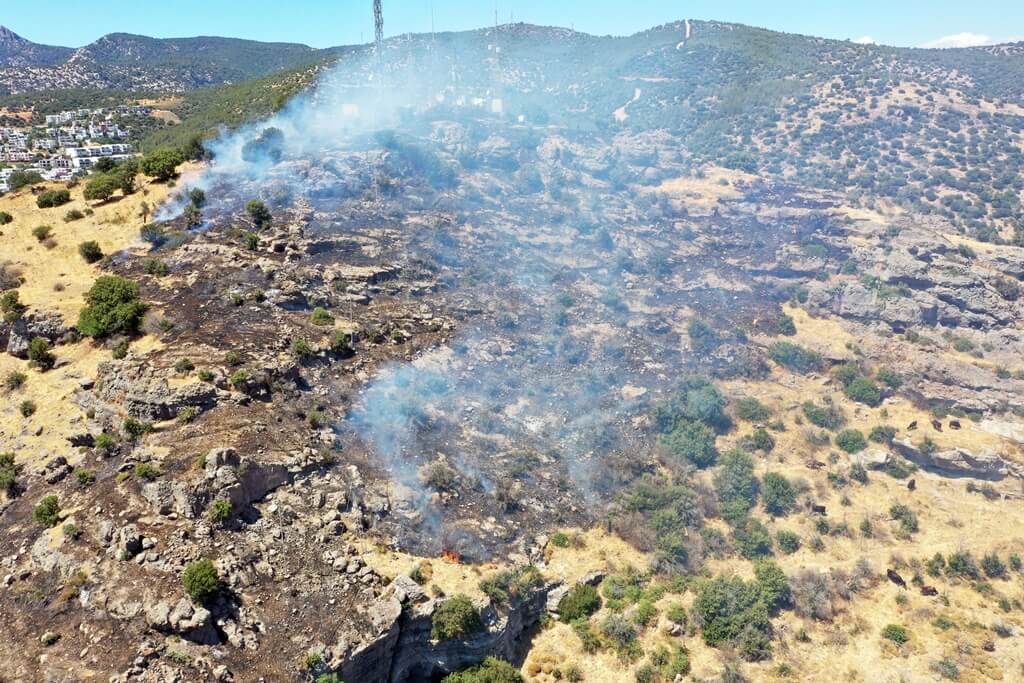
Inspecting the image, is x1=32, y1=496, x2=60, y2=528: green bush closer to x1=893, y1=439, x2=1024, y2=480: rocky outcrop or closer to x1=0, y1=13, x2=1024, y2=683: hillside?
x1=0, y1=13, x2=1024, y2=683: hillside

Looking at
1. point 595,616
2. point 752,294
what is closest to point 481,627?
point 595,616

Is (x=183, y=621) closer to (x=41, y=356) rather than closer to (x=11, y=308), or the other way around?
(x=41, y=356)

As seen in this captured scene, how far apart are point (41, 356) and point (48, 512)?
10438 millimetres

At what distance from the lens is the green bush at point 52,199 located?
1411 inches

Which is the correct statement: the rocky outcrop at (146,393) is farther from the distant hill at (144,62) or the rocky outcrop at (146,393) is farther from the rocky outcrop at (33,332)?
the distant hill at (144,62)

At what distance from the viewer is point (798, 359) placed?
120 ft

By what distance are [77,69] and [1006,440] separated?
603ft

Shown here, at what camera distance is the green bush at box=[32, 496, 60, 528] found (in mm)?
16719

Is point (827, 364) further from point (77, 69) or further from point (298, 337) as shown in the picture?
point (77, 69)

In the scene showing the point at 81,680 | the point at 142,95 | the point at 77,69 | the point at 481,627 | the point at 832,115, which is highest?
the point at 77,69

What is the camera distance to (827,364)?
120 ft

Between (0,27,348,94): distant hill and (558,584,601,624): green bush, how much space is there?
128 metres

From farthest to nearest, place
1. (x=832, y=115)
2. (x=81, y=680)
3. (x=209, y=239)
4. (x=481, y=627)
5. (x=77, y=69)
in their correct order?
(x=77, y=69) → (x=832, y=115) → (x=209, y=239) → (x=481, y=627) → (x=81, y=680)

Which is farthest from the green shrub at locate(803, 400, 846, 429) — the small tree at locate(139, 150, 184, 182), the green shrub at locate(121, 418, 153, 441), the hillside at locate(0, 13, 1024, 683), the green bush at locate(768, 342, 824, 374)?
the small tree at locate(139, 150, 184, 182)
